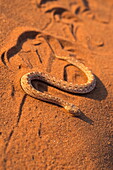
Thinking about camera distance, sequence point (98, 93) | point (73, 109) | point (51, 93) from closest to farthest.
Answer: point (73, 109) < point (51, 93) < point (98, 93)

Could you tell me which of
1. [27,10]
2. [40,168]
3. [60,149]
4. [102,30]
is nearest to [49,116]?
[60,149]

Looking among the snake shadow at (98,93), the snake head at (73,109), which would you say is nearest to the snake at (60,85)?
the snake head at (73,109)

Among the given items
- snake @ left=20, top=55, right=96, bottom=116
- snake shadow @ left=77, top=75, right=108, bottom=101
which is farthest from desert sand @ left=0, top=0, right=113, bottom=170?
snake @ left=20, top=55, right=96, bottom=116

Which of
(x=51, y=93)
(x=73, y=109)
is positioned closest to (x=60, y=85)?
(x=51, y=93)

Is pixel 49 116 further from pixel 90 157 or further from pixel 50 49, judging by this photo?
pixel 50 49

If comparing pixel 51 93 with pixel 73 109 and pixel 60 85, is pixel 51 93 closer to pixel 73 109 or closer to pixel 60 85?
pixel 60 85

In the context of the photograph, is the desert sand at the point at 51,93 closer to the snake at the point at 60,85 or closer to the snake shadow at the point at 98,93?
the snake shadow at the point at 98,93
